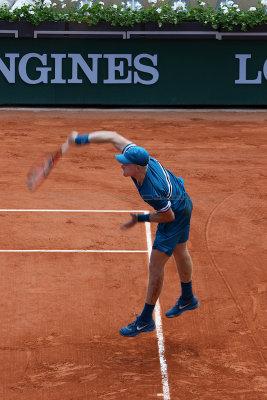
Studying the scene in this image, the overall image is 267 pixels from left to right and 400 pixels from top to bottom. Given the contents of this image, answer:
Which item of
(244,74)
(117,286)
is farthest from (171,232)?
(244,74)

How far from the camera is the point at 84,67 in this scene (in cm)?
1803

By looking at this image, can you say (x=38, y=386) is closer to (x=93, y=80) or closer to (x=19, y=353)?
(x=19, y=353)

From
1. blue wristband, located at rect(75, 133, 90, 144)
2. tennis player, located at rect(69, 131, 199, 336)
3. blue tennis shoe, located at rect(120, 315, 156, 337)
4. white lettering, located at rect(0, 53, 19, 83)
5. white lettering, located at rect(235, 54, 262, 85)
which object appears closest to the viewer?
tennis player, located at rect(69, 131, 199, 336)

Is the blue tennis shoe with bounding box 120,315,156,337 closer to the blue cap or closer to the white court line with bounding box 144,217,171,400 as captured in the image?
the white court line with bounding box 144,217,171,400

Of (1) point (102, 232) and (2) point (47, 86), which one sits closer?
(1) point (102, 232)

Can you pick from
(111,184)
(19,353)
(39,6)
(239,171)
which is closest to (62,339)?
(19,353)

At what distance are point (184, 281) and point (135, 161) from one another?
1572 millimetres

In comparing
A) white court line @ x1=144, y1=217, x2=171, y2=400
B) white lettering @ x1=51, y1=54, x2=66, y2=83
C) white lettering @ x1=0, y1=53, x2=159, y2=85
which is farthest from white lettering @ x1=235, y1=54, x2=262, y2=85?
white court line @ x1=144, y1=217, x2=171, y2=400

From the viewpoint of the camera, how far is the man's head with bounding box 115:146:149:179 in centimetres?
605

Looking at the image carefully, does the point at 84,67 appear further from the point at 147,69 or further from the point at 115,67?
the point at 147,69

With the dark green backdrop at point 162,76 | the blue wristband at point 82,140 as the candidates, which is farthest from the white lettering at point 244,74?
the blue wristband at point 82,140

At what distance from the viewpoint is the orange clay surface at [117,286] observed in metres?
6.08

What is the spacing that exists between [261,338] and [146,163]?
2.22m

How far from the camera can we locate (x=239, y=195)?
38.3ft
